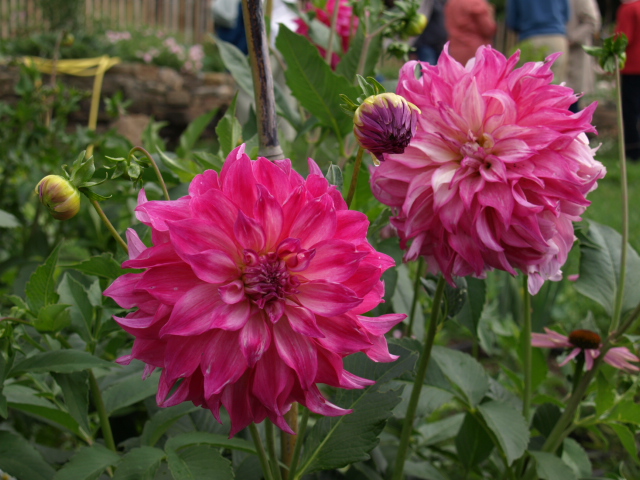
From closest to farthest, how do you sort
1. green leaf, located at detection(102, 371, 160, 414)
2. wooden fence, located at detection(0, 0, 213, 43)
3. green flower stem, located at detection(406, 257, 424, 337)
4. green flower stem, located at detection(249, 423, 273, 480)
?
green flower stem, located at detection(249, 423, 273, 480), green leaf, located at detection(102, 371, 160, 414), green flower stem, located at detection(406, 257, 424, 337), wooden fence, located at detection(0, 0, 213, 43)

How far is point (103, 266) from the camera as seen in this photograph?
0.75 meters

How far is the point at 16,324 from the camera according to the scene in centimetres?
73

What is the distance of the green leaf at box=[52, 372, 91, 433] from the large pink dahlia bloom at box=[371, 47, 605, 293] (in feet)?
1.49

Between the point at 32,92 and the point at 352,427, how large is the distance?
1478mm

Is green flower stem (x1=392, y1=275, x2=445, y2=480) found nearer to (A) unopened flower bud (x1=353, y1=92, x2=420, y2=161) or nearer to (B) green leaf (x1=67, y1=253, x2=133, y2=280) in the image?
(A) unopened flower bud (x1=353, y1=92, x2=420, y2=161)

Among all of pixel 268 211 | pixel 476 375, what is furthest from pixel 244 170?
pixel 476 375

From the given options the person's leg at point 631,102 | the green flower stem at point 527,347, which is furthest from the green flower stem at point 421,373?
the person's leg at point 631,102

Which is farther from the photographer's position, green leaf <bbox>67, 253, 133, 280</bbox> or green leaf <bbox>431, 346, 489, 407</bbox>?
green leaf <bbox>431, 346, 489, 407</bbox>

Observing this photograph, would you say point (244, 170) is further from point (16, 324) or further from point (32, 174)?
point (32, 174)

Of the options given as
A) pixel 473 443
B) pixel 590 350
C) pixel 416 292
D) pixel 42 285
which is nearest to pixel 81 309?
pixel 42 285

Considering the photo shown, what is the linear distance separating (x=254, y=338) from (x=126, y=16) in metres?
9.98

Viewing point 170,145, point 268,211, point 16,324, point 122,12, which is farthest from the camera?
point 122,12

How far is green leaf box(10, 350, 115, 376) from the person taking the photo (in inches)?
28.3

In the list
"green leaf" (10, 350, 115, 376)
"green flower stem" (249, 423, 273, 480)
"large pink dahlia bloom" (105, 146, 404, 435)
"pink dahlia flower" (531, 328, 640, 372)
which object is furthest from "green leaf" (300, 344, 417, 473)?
"pink dahlia flower" (531, 328, 640, 372)
